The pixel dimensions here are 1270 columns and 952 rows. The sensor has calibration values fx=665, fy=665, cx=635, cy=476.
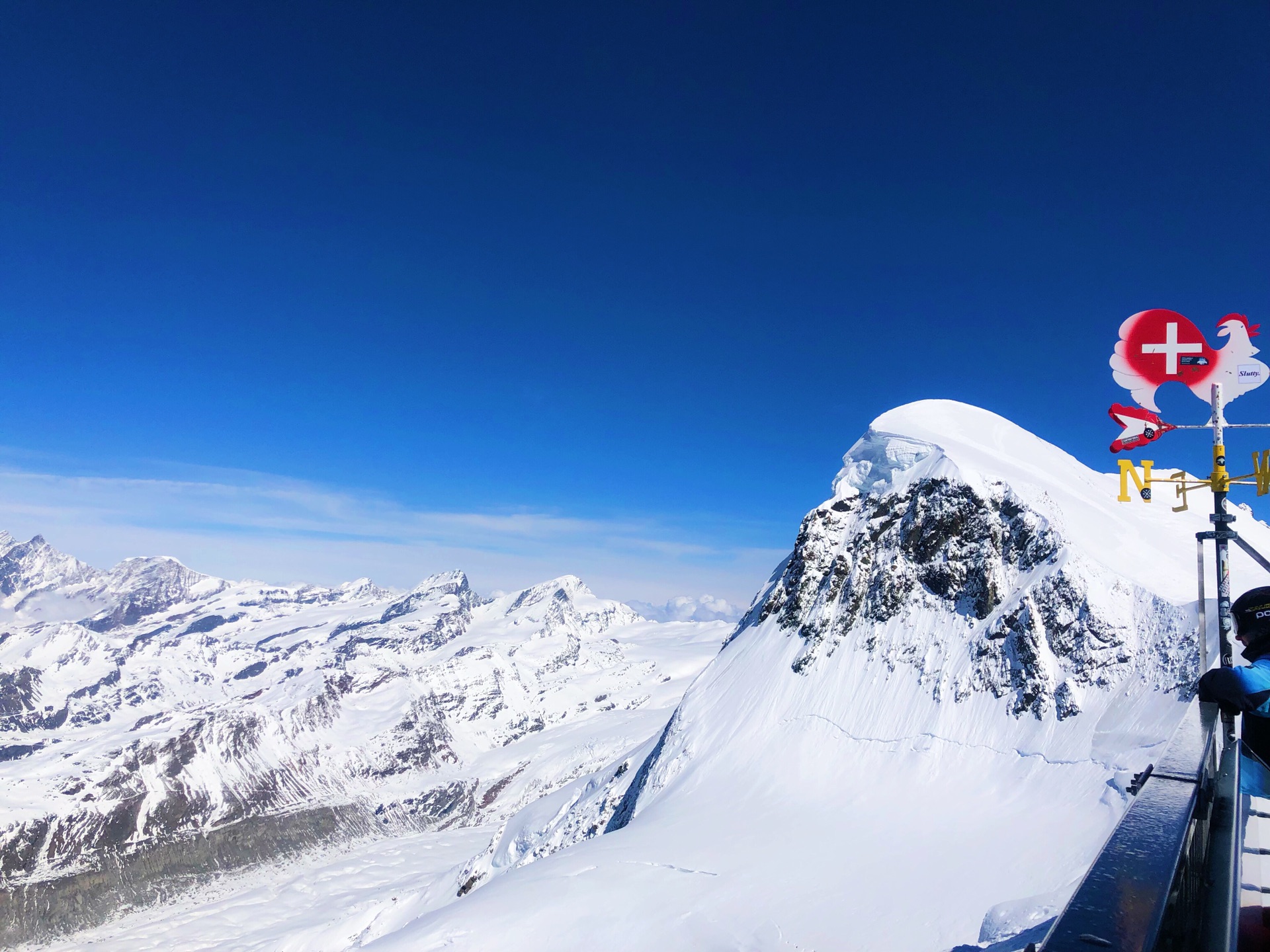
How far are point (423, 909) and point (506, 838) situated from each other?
62.9ft

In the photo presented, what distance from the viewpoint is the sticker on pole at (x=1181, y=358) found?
11.0m

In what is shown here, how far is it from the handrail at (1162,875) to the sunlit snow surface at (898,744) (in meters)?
4.30

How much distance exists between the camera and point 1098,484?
173 feet

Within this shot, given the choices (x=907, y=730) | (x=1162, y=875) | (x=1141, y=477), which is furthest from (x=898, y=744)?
(x=1162, y=875)

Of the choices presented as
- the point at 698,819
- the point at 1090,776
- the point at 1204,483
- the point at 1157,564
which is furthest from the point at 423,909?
the point at 1204,483

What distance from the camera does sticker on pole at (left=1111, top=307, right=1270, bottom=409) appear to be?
36.0 ft

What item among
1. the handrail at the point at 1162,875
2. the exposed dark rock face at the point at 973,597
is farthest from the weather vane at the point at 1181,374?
the exposed dark rock face at the point at 973,597

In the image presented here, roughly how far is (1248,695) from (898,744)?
37.3 m

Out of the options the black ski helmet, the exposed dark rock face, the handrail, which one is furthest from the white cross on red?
the exposed dark rock face

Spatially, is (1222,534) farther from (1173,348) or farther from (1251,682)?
(1251,682)

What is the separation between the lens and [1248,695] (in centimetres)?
550

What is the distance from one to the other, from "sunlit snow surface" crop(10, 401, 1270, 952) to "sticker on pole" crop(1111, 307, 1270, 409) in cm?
592

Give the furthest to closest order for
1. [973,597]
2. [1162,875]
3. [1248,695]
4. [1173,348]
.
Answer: [973,597], [1173,348], [1248,695], [1162,875]

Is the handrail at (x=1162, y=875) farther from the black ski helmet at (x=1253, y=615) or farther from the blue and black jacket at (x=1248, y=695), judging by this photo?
the black ski helmet at (x=1253, y=615)
